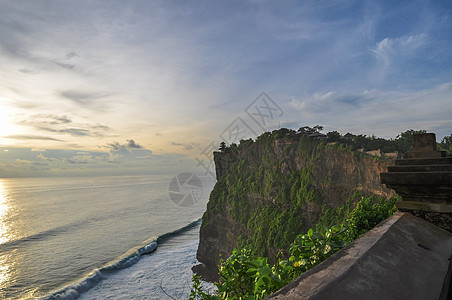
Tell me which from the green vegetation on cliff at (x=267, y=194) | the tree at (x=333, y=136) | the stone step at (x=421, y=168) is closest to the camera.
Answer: the stone step at (x=421, y=168)

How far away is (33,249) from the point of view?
133ft

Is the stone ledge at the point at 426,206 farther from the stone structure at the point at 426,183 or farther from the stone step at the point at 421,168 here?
the stone step at the point at 421,168

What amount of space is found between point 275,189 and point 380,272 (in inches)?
1242

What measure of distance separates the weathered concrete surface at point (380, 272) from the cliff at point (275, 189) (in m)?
19.7

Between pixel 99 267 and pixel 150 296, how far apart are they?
455 inches

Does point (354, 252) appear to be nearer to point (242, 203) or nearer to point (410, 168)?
point (410, 168)

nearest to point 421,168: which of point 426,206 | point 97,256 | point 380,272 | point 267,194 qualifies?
point 426,206

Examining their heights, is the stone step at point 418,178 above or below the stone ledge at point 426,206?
above

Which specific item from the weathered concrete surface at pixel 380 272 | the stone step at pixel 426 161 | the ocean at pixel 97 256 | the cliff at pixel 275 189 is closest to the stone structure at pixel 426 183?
the stone step at pixel 426 161

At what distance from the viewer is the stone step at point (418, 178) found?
2902 mm

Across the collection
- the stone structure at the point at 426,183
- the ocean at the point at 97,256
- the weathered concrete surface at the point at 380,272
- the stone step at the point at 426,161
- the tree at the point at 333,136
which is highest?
the tree at the point at 333,136

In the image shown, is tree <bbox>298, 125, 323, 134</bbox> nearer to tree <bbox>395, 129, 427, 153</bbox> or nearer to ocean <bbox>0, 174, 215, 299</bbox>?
tree <bbox>395, 129, 427, 153</bbox>

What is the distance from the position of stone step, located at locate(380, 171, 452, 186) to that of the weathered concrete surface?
91 centimetres

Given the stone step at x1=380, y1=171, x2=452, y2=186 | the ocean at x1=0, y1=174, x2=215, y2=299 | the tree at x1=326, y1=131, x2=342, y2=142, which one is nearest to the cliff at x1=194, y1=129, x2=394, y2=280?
the tree at x1=326, y1=131, x2=342, y2=142
